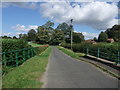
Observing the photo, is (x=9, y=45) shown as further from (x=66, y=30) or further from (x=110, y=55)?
(x=66, y=30)

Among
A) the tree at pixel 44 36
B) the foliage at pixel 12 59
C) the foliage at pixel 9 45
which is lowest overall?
the foliage at pixel 12 59

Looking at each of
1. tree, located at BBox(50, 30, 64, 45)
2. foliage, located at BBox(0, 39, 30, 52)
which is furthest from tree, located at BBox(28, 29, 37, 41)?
foliage, located at BBox(0, 39, 30, 52)

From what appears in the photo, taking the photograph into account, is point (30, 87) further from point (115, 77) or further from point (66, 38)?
point (66, 38)

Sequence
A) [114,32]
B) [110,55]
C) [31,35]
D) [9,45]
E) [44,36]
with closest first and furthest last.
→ [9,45] → [110,55] → [114,32] → [44,36] → [31,35]

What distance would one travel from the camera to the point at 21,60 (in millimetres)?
12375

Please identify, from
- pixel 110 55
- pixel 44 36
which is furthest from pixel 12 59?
pixel 44 36

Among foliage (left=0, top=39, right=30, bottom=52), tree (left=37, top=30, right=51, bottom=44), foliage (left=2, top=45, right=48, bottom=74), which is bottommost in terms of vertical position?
foliage (left=2, top=45, right=48, bottom=74)

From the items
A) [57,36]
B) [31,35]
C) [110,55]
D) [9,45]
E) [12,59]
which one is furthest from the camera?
[31,35]

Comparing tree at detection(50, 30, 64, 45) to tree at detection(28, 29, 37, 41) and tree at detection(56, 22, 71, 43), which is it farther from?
tree at detection(28, 29, 37, 41)

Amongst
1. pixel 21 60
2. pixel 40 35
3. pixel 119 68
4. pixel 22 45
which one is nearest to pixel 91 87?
pixel 119 68

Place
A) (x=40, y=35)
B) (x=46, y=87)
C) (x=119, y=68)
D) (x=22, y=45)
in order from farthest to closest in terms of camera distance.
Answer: (x=40, y=35) < (x=22, y=45) < (x=119, y=68) < (x=46, y=87)

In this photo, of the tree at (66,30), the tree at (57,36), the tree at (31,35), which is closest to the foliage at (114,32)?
the tree at (66,30)

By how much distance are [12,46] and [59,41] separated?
92.9m

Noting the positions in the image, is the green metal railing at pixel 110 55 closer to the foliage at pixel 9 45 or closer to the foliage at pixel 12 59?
the foliage at pixel 12 59
